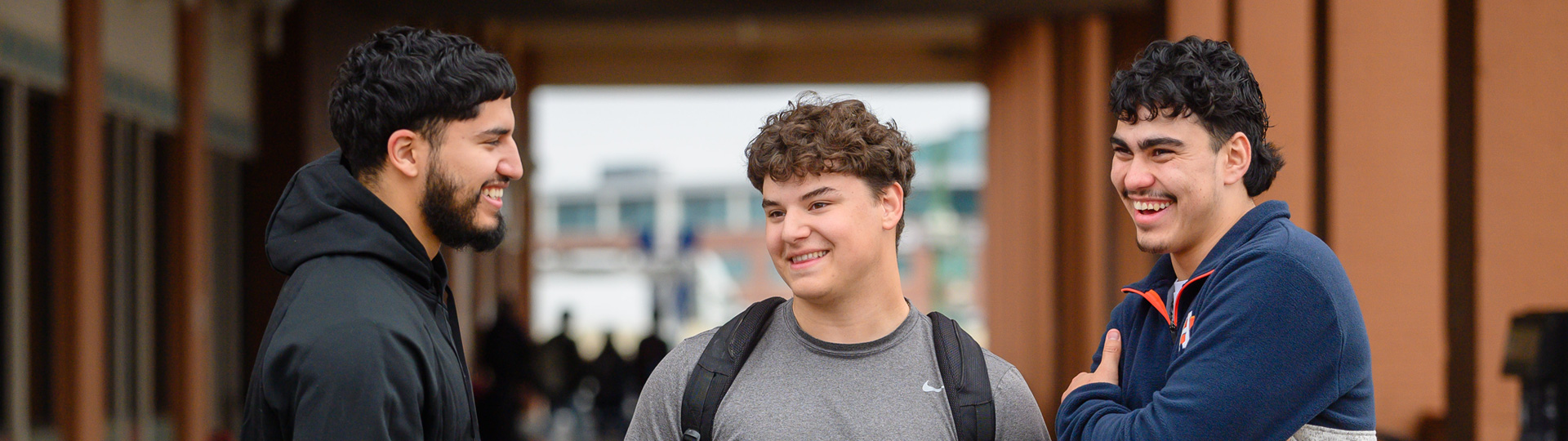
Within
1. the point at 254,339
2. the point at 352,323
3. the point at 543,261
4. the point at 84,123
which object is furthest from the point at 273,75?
the point at 543,261

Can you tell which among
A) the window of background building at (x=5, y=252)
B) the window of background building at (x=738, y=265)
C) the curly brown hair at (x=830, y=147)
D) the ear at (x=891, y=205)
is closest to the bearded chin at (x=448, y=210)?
the curly brown hair at (x=830, y=147)

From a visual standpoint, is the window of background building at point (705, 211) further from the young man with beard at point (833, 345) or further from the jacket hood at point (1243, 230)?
the jacket hood at point (1243, 230)

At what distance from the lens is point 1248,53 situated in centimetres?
497

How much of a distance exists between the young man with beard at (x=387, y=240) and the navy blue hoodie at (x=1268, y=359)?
3.34ft

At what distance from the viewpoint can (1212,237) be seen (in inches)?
77.4

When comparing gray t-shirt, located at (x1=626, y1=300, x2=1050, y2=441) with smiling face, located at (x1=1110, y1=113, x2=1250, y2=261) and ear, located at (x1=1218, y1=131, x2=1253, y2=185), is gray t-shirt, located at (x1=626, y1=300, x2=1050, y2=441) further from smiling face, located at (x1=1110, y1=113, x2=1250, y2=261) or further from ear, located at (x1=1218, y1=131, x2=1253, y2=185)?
ear, located at (x1=1218, y1=131, x2=1253, y2=185)

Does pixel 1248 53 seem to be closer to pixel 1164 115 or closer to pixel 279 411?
pixel 1164 115

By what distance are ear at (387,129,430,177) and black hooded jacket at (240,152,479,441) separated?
0.22ft

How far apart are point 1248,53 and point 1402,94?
590 millimetres

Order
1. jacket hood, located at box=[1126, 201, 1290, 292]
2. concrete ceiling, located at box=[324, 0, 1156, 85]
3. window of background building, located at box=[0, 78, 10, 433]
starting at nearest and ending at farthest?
jacket hood, located at box=[1126, 201, 1290, 292], window of background building, located at box=[0, 78, 10, 433], concrete ceiling, located at box=[324, 0, 1156, 85]

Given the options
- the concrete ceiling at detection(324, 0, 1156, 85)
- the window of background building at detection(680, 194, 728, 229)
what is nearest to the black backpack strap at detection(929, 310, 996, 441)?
the concrete ceiling at detection(324, 0, 1156, 85)

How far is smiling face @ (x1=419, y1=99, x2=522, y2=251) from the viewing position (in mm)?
2002

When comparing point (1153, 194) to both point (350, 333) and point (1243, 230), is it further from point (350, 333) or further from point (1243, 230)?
point (350, 333)

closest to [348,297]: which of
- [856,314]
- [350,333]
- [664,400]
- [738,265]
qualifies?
[350,333]
